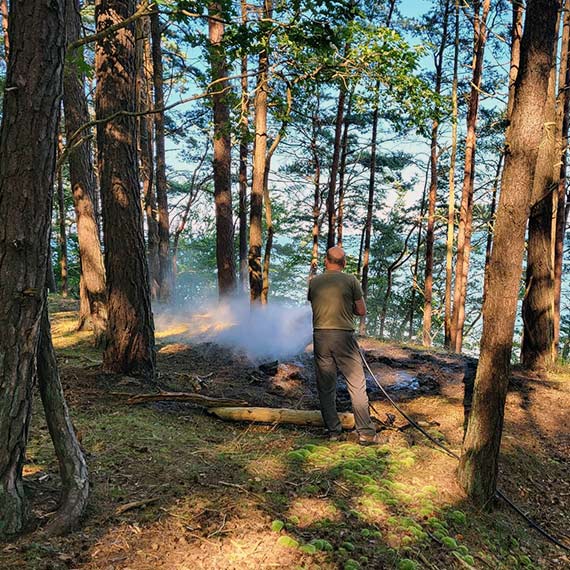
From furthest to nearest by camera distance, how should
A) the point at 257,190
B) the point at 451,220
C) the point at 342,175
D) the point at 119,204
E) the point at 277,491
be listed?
the point at 342,175 → the point at 451,220 → the point at 257,190 → the point at 119,204 → the point at 277,491

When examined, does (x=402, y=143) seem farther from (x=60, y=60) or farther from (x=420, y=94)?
(x=60, y=60)

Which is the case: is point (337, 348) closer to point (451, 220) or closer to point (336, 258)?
point (336, 258)

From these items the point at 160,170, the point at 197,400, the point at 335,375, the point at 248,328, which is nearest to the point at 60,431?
the point at 197,400

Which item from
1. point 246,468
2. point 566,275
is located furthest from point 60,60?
point 566,275

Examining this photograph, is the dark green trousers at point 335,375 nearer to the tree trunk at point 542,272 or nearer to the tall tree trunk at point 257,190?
the tree trunk at point 542,272

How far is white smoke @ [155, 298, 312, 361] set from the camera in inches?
384

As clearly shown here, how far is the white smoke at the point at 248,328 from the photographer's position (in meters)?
9.75

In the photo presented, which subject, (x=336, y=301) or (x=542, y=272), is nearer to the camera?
(x=336, y=301)

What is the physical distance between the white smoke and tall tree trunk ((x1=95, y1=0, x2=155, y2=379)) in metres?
3.33

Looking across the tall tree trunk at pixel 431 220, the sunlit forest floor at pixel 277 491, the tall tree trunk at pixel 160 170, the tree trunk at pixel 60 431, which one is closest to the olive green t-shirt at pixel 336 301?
the sunlit forest floor at pixel 277 491

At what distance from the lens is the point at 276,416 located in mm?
5391

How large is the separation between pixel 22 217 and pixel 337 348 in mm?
3615

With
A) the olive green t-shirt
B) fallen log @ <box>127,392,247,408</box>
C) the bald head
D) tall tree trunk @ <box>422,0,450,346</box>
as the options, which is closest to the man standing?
the olive green t-shirt

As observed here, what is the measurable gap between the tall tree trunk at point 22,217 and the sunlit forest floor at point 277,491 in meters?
0.57
